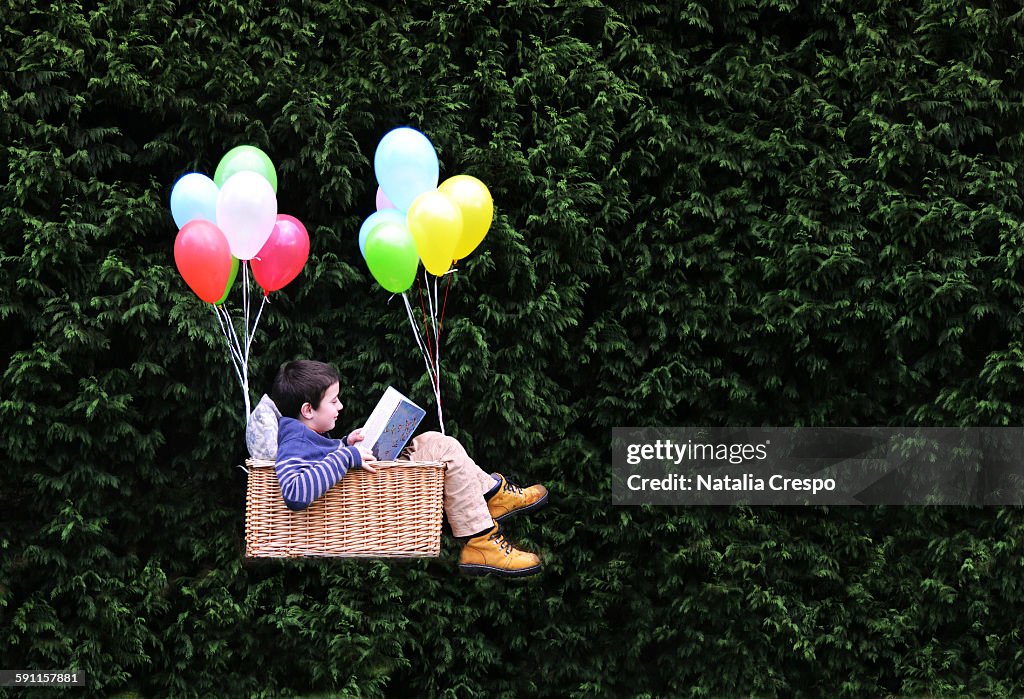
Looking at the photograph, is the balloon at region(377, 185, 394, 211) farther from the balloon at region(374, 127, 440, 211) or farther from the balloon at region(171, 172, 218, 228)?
the balloon at region(171, 172, 218, 228)

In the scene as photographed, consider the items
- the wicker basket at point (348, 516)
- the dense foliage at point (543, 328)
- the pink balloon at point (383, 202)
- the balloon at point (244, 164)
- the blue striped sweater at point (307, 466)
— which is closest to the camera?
the blue striped sweater at point (307, 466)

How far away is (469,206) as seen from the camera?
406 centimetres

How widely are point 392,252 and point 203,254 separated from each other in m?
0.65

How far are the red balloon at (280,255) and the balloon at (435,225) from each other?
53 cm

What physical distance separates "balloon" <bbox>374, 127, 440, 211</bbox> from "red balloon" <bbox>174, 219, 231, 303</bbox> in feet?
2.05

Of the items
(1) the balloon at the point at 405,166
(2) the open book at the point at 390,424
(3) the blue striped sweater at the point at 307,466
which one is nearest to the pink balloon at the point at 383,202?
(1) the balloon at the point at 405,166

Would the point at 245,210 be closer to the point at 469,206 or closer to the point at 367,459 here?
the point at 469,206

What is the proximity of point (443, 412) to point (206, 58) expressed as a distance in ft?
6.51

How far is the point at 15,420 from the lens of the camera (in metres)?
4.97

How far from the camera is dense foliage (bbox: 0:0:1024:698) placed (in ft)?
16.7

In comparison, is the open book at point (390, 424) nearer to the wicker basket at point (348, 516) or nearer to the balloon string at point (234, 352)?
the wicker basket at point (348, 516)

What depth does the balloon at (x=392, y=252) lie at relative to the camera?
13.1 feet

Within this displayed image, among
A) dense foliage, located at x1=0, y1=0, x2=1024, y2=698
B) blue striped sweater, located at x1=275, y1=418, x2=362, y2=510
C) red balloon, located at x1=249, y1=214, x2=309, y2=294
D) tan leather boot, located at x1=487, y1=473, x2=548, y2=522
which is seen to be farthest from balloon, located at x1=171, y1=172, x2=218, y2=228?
tan leather boot, located at x1=487, y1=473, x2=548, y2=522

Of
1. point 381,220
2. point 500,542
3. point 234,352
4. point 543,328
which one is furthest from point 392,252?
point 543,328
